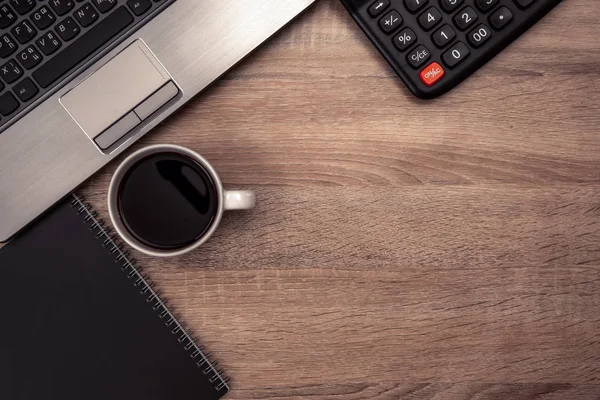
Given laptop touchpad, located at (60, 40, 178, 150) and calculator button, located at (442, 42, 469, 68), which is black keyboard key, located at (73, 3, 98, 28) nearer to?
laptop touchpad, located at (60, 40, 178, 150)

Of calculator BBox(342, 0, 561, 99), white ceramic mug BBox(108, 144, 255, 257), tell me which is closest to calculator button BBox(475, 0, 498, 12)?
calculator BBox(342, 0, 561, 99)

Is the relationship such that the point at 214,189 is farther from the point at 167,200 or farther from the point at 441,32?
the point at 441,32

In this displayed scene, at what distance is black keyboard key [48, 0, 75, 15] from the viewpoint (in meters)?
0.48

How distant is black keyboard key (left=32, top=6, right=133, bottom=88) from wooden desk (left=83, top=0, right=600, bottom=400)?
3.5 inches

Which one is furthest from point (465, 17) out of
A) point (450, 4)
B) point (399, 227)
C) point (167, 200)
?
point (167, 200)

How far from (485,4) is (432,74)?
7 centimetres

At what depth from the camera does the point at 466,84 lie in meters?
0.53

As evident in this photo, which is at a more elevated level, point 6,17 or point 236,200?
point 6,17

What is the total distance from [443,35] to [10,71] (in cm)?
35

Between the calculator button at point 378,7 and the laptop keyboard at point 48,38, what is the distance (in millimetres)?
179

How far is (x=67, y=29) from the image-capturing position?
0.48 metres

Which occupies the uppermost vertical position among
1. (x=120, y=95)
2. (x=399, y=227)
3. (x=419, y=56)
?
(x=120, y=95)

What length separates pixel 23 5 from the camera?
48 cm

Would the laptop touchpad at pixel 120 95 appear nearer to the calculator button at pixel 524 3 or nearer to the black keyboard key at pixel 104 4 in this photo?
the black keyboard key at pixel 104 4
